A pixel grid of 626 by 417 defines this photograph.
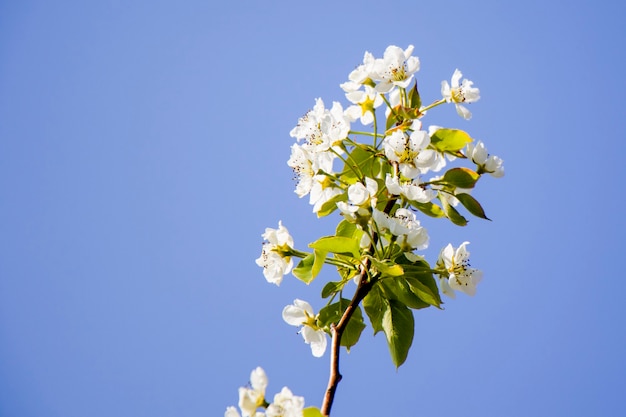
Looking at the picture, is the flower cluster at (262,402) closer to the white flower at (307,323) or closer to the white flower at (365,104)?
the white flower at (307,323)

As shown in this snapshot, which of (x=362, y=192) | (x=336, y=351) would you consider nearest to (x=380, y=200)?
(x=362, y=192)

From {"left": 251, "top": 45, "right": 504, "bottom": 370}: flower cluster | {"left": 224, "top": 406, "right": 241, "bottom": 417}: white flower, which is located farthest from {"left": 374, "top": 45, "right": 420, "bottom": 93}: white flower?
{"left": 224, "top": 406, "right": 241, "bottom": 417}: white flower

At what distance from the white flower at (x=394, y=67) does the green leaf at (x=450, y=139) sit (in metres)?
0.27

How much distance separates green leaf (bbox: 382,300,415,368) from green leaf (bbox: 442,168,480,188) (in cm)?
46

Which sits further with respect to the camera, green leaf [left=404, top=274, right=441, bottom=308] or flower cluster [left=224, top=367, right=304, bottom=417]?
green leaf [left=404, top=274, right=441, bottom=308]

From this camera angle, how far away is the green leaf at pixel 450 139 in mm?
2184

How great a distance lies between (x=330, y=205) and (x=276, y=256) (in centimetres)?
26

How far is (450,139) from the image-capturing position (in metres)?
2.20

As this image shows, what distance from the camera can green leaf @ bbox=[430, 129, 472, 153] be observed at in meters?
2.18

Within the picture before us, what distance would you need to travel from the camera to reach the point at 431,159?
209cm

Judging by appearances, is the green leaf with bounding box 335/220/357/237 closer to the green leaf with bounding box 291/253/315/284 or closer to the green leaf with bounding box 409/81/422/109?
the green leaf with bounding box 291/253/315/284

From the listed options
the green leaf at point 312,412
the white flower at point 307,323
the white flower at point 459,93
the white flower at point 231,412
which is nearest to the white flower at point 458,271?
the white flower at point 307,323

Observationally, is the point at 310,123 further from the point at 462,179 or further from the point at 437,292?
the point at 437,292

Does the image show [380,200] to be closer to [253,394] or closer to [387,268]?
[387,268]
